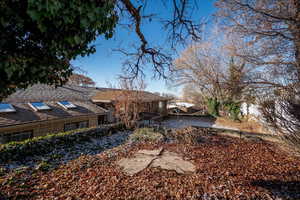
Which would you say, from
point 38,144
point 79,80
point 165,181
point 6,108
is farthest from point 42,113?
point 79,80

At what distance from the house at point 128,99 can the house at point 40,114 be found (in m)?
1.45

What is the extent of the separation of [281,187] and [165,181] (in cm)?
233

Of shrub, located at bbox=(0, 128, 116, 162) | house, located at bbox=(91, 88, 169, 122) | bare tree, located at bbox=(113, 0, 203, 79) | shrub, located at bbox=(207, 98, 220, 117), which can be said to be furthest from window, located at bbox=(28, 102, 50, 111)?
shrub, located at bbox=(207, 98, 220, 117)

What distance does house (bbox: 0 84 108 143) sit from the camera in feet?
23.4

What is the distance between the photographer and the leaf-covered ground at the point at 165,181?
2.59 metres

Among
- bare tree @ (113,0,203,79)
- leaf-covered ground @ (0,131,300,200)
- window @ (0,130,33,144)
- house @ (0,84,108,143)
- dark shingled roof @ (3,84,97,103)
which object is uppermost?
bare tree @ (113,0,203,79)

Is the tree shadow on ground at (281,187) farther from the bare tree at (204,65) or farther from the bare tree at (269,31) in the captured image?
the bare tree at (204,65)

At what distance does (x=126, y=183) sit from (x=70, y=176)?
4.59 ft

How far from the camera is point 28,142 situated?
4.83m

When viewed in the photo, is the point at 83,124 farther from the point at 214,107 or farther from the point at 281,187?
the point at 214,107

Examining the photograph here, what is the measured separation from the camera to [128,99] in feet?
28.0

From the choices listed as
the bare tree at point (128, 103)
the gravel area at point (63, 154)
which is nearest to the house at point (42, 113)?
the bare tree at point (128, 103)

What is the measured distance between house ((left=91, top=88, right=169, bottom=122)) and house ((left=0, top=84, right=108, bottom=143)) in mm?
1447

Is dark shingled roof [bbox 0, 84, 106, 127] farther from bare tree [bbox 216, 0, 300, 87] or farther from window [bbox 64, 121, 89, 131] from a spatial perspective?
bare tree [bbox 216, 0, 300, 87]
